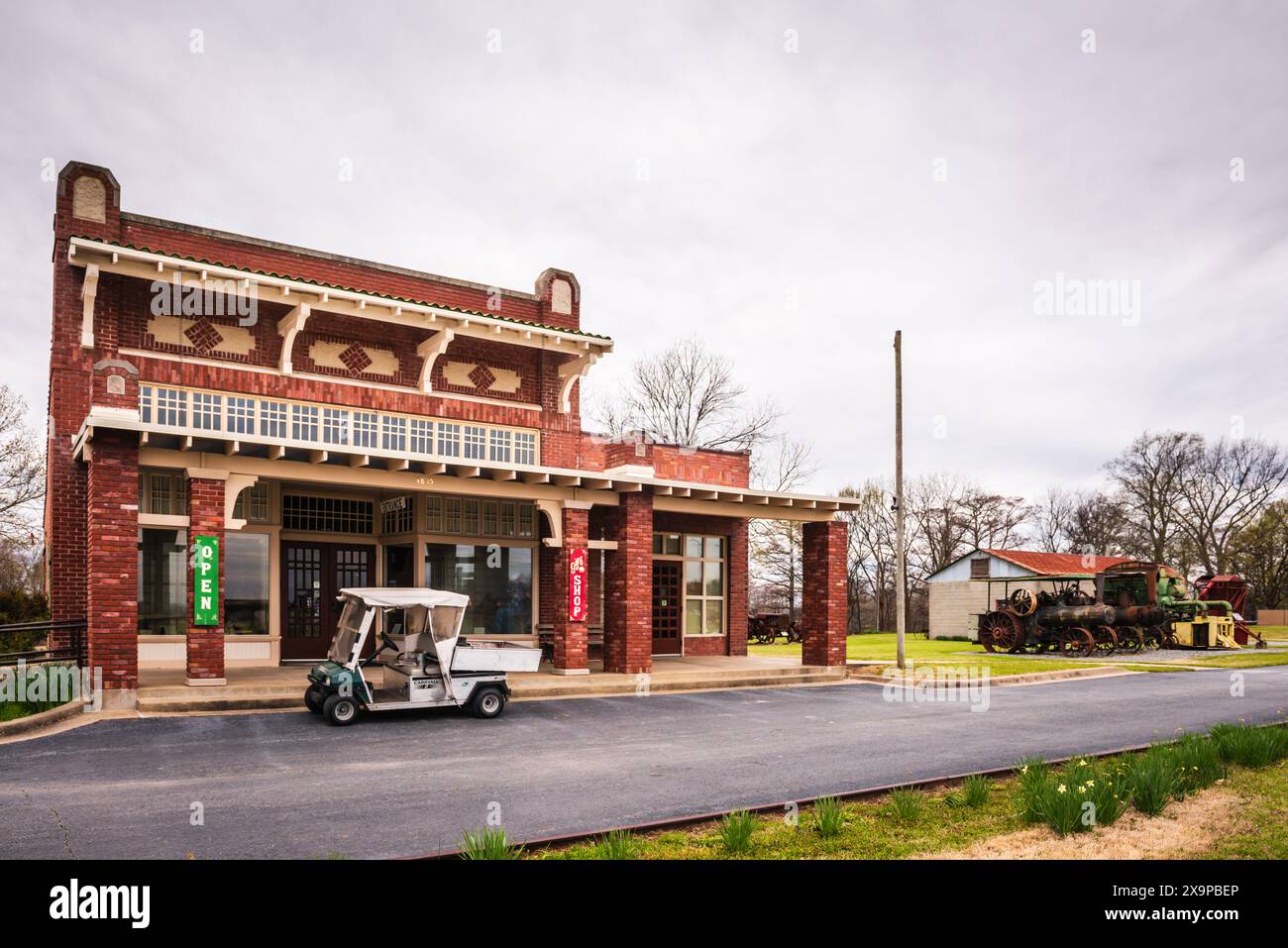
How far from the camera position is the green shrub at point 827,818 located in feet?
22.8

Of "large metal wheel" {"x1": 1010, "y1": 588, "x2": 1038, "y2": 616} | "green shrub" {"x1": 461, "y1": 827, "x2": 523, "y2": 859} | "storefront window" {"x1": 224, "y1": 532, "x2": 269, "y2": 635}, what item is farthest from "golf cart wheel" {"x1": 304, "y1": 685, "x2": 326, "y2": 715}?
"large metal wheel" {"x1": 1010, "y1": 588, "x2": 1038, "y2": 616}

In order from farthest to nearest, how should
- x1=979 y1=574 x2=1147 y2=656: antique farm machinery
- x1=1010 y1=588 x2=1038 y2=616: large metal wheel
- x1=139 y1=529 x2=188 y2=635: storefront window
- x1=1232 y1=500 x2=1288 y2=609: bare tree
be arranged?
1. x1=1232 y1=500 x2=1288 y2=609: bare tree
2. x1=1010 y1=588 x2=1038 y2=616: large metal wheel
3. x1=979 y1=574 x2=1147 y2=656: antique farm machinery
4. x1=139 y1=529 x2=188 y2=635: storefront window

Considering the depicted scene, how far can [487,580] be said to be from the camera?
1978 centimetres

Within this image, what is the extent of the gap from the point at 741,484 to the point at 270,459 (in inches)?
503

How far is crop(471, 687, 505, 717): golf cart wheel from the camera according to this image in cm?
1347

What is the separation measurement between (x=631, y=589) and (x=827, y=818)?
11324 millimetres

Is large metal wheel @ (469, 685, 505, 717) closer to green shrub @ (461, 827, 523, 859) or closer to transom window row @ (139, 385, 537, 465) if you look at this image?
transom window row @ (139, 385, 537, 465)

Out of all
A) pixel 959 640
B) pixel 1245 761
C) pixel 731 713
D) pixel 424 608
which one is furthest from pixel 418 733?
pixel 959 640

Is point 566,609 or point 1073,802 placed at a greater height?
point 566,609

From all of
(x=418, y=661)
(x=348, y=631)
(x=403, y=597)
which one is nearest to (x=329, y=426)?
(x=348, y=631)

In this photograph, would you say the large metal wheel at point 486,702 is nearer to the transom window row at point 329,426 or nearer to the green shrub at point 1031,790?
the transom window row at point 329,426

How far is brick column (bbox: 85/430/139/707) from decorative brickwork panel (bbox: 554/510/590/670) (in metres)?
7.22

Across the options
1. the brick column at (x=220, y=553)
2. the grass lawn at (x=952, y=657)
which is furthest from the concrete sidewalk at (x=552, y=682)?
the grass lawn at (x=952, y=657)

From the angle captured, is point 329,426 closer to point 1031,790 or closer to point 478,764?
point 478,764
